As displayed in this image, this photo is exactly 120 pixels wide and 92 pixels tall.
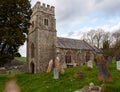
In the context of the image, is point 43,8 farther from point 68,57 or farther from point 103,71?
point 103,71

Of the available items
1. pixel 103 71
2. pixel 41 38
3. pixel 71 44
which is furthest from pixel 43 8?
pixel 103 71

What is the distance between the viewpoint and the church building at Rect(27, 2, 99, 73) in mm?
39562

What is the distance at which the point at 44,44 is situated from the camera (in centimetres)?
4056

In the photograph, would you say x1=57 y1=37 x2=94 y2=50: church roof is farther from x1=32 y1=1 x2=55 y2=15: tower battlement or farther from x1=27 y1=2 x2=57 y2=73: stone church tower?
x1=32 y1=1 x2=55 y2=15: tower battlement

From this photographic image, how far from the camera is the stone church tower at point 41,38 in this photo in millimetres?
39406

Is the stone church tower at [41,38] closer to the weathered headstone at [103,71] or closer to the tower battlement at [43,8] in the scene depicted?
the tower battlement at [43,8]

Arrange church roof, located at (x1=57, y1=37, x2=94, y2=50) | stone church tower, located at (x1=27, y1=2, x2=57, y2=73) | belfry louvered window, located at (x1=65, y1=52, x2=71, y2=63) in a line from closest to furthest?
stone church tower, located at (x1=27, y1=2, x2=57, y2=73) → belfry louvered window, located at (x1=65, y1=52, x2=71, y2=63) → church roof, located at (x1=57, y1=37, x2=94, y2=50)

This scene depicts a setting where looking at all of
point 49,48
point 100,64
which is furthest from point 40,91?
point 49,48

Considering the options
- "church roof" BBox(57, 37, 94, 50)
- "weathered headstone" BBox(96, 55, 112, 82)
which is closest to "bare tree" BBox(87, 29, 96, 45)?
"church roof" BBox(57, 37, 94, 50)

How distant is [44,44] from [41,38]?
1.31 meters

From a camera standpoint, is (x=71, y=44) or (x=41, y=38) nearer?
(x=41, y=38)

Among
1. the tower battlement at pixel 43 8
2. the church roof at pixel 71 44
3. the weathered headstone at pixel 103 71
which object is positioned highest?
the tower battlement at pixel 43 8

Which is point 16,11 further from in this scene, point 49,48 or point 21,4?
point 49,48

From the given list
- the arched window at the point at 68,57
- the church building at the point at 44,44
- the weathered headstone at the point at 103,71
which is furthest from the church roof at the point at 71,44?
the weathered headstone at the point at 103,71
